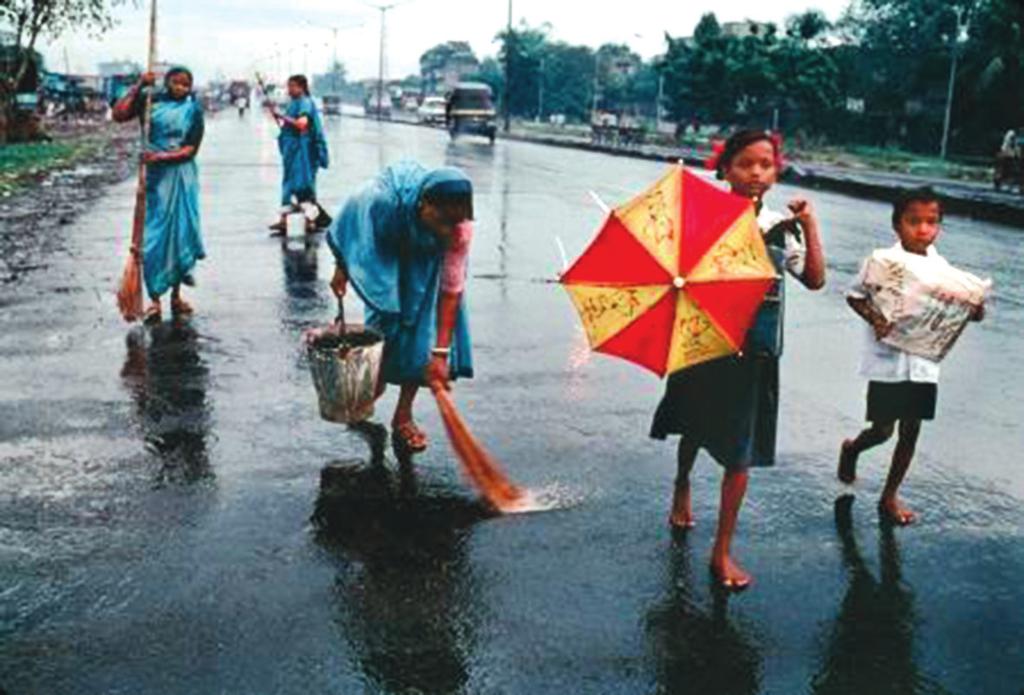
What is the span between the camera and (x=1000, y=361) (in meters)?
8.34

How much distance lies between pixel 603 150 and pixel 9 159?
24.1 m

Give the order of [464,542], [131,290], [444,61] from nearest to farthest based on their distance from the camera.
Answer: [464,542]
[131,290]
[444,61]

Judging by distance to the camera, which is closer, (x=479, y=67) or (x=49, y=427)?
(x=49, y=427)

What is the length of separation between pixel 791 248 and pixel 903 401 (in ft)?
3.51

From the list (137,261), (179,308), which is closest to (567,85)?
(179,308)

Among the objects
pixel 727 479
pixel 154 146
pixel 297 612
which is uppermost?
pixel 154 146

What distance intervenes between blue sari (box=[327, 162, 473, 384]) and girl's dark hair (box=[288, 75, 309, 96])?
7559 millimetres

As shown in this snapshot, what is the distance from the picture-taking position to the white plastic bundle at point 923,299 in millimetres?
4508

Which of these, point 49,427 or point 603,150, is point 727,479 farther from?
point 603,150

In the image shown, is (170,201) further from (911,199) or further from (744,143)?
(911,199)

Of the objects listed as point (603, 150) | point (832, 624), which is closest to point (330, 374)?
point (832, 624)

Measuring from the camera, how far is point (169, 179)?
829cm

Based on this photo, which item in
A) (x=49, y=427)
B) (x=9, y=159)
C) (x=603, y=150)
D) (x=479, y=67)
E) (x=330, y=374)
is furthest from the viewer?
(x=479, y=67)

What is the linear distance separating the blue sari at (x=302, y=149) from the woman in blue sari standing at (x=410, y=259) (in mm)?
8004
